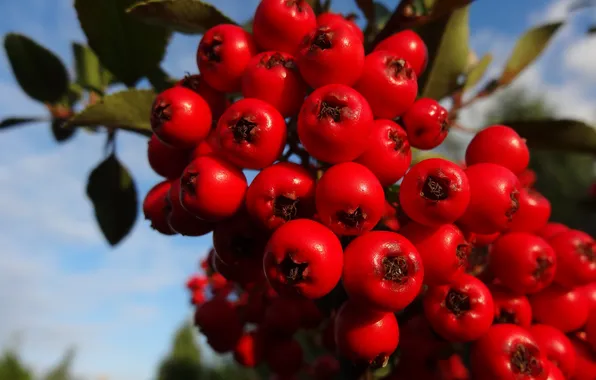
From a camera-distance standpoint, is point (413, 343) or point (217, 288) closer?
point (413, 343)

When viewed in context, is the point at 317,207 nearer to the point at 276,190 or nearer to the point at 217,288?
the point at 276,190

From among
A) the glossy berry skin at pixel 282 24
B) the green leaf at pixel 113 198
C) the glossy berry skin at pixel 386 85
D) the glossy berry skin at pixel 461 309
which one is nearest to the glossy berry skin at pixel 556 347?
the glossy berry skin at pixel 461 309

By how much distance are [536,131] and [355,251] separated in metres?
1.03

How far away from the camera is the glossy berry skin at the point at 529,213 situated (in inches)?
58.1

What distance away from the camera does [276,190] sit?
1138 millimetres

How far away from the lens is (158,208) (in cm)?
143

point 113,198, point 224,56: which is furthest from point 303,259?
point 113,198

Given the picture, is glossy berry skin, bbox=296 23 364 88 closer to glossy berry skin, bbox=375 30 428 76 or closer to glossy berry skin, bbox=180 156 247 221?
glossy berry skin, bbox=375 30 428 76

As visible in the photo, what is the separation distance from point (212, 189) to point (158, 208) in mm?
346

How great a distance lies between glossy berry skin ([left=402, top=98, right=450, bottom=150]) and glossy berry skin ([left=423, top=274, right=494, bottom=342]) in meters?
0.37

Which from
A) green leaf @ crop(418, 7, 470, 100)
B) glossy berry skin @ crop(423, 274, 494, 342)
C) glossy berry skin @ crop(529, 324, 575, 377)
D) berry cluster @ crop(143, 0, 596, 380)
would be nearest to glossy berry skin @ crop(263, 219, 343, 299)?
berry cluster @ crop(143, 0, 596, 380)

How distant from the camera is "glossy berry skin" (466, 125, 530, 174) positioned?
1412mm

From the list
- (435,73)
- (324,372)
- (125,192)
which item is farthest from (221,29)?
(324,372)

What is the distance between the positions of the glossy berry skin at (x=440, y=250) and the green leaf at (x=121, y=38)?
3.94 feet
